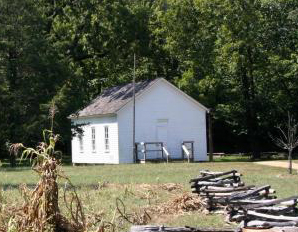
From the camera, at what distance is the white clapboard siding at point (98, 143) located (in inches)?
1569

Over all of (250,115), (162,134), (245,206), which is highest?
(250,115)

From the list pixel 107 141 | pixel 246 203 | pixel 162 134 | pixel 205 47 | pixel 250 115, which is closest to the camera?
pixel 246 203

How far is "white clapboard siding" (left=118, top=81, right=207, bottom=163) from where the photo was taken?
129ft

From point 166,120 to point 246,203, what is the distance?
28171 millimetres

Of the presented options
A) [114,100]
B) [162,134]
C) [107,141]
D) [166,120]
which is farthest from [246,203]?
[114,100]

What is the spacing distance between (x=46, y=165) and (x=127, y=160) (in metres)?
30.7

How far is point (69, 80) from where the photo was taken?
38.9 meters

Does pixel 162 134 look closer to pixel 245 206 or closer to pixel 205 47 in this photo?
pixel 205 47

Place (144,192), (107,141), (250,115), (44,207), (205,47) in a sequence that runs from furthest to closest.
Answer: (205,47) < (250,115) < (107,141) < (144,192) < (44,207)

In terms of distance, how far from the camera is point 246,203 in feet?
39.9

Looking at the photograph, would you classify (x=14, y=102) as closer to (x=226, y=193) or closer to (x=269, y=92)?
(x=269, y=92)

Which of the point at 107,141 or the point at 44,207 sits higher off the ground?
the point at 107,141

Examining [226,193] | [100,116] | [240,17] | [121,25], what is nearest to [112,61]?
[121,25]

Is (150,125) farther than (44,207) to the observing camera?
Yes
